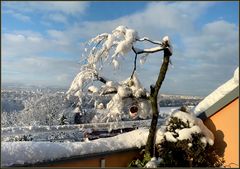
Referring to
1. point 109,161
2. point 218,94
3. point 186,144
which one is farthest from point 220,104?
point 109,161

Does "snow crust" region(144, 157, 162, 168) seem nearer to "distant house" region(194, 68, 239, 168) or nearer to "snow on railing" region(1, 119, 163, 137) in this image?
"snow on railing" region(1, 119, 163, 137)

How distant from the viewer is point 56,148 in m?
5.74

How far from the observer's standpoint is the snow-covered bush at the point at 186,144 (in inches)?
262

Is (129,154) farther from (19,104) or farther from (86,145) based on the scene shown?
(19,104)

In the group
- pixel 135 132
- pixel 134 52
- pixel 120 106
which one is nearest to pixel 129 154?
pixel 135 132

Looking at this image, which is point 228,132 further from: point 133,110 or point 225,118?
point 133,110

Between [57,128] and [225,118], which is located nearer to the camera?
[225,118]

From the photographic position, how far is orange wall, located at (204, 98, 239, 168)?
6777 mm

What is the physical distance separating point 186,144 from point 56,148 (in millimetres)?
2445

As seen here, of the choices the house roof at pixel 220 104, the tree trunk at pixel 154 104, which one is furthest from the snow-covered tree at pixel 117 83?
the house roof at pixel 220 104

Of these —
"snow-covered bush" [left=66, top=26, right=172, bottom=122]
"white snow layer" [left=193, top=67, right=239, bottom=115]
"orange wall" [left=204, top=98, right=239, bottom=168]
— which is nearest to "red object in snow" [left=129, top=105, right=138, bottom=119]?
"snow-covered bush" [left=66, top=26, right=172, bottom=122]

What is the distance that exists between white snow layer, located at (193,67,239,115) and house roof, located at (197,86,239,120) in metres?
0.06

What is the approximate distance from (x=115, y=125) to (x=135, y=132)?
0.52 metres

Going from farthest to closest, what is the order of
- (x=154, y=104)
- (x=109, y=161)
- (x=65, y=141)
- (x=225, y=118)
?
(x=65, y=141) < (x=225, y=118) < (x=154, y=104) < (x=109, y=161)
